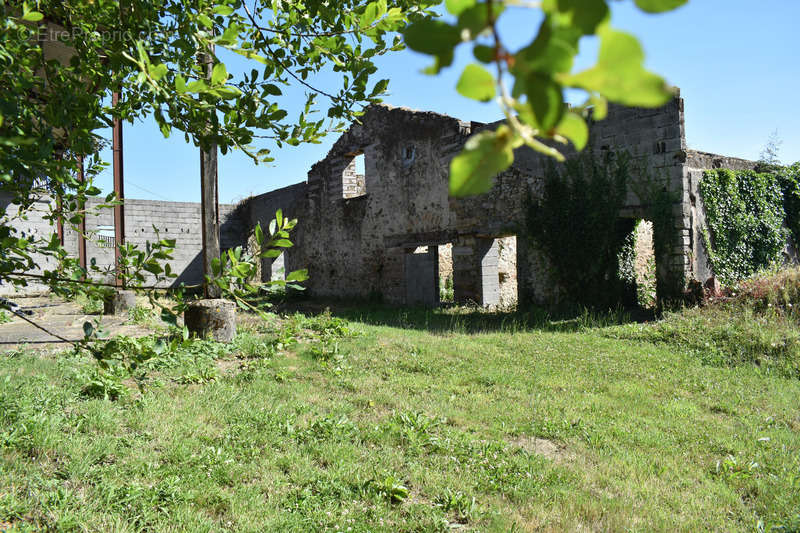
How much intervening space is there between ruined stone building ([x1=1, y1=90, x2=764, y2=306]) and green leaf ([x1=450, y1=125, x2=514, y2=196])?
7487mm

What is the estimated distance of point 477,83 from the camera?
1.48ft

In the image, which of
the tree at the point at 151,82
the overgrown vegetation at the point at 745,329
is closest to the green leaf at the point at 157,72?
the tree at the point at 151,82

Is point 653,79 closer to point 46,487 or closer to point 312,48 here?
point 312,48

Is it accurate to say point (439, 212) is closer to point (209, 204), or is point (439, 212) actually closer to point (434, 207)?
point (434, 207)

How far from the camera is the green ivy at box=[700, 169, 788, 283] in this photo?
1003 cm

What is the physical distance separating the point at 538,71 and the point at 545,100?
3 centimetres

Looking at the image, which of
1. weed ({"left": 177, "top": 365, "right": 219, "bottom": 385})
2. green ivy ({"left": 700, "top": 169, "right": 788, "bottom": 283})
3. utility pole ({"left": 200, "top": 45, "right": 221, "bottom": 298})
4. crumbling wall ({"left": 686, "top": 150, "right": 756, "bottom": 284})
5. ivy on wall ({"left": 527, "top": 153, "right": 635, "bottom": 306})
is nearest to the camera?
weed ({"left": 177, "top": 365, "right": 219, "bottom": 385})

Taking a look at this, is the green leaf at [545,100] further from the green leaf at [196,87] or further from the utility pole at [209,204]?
the utility pole at [209,204]

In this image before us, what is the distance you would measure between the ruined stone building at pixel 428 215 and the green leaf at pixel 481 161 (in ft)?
24.6

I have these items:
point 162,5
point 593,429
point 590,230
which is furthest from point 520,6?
point 590,230

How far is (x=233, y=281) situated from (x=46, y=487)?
1.86 meters

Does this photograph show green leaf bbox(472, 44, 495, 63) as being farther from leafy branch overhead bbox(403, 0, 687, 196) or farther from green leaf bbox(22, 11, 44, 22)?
green leaf bbox(22, 11, 44, 22)

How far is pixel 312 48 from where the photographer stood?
2.36m

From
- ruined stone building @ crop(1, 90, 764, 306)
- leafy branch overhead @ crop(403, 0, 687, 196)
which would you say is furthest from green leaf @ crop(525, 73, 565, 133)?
ruined stone building @ crop(1, 90, 764, 306)
